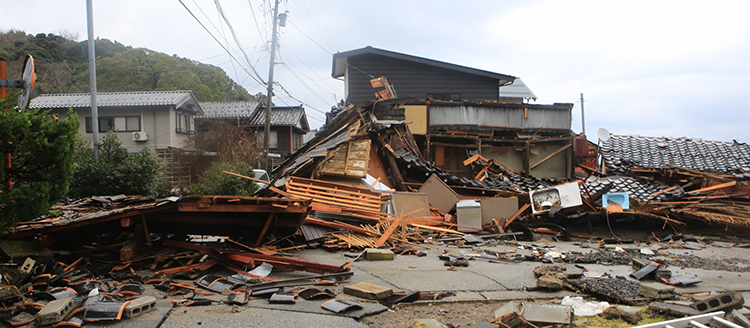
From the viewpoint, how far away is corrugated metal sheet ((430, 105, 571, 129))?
17.6 metres

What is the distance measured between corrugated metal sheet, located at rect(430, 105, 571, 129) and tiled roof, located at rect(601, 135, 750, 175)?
7.41 feet

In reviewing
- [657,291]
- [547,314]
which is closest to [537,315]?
[547,314]

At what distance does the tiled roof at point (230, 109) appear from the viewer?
28672mm

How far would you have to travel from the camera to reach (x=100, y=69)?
107ft

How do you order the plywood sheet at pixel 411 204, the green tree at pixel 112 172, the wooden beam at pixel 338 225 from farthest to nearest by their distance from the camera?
the green tree at pixel 112 172
the plywood sheet at pixel 411 204
the wooden beam at pixel 338 225

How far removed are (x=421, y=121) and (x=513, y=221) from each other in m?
8.41

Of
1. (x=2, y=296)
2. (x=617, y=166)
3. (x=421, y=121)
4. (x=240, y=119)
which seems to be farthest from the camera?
(x=240, y=119)

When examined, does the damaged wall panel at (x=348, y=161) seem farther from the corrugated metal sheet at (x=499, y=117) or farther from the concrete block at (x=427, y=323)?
the corrugated metal sheet at (x=499, y=117)

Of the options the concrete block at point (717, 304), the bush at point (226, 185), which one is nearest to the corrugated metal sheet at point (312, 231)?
the concrete block at point (717, 304)

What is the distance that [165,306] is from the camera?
383 cm

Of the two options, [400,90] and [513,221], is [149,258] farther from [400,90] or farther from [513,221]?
[400,90]

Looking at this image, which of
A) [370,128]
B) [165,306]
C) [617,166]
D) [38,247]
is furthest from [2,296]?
[617,166]

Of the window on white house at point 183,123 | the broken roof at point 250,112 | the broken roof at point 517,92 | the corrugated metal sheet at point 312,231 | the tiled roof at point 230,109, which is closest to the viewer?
the corrugated metal sheet at point 312,231

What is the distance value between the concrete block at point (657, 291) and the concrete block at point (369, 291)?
2.68m
